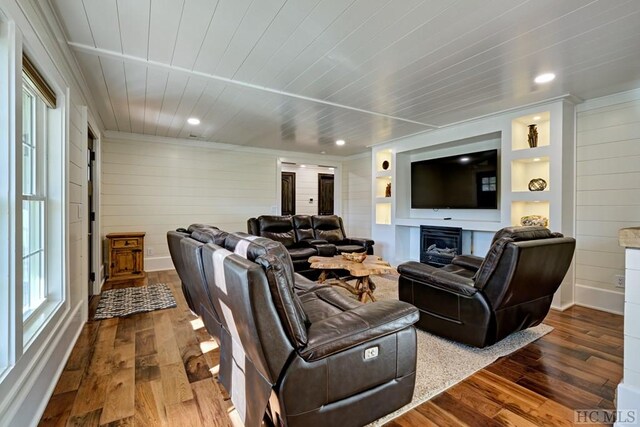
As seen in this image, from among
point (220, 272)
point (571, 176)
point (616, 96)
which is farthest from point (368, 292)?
point (616, 96)

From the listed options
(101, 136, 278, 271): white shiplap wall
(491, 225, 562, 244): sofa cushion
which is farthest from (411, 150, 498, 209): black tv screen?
(101, 136, 278, 271): white shiplap wall

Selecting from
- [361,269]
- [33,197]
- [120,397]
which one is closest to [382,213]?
[361,269]

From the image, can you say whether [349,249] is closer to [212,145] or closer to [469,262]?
[469,262]

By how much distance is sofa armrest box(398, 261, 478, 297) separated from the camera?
2.37 metres

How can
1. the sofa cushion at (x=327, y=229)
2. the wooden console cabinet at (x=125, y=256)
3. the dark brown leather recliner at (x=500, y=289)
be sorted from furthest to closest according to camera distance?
the sofa cushion at (x=327, y=229) → the wooden console cabinet at (x=125, y=256) → the dark brown leather recliner at (x=500, y=289)

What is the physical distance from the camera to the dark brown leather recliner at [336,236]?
17.0 ft

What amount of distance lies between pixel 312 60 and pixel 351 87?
0.69m

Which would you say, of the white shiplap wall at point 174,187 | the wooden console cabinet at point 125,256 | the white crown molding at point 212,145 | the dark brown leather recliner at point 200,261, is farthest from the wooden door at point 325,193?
the dark brown leather recliner at point 200,261

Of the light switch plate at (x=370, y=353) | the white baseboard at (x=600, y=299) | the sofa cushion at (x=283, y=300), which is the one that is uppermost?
the sofa cushion at (x=283, y=300)

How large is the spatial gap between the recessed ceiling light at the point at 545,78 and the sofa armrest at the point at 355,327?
2.70 m

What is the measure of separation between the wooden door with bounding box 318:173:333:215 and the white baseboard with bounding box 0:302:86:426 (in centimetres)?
755

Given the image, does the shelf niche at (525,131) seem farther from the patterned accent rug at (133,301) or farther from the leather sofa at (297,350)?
the patterned accent rug at (133,301)

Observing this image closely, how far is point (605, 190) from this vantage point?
3412mm

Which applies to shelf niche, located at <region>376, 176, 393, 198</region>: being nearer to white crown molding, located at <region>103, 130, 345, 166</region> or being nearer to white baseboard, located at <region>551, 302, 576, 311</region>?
white crown molding, located at <region>103, 130, 345, 166</region>
